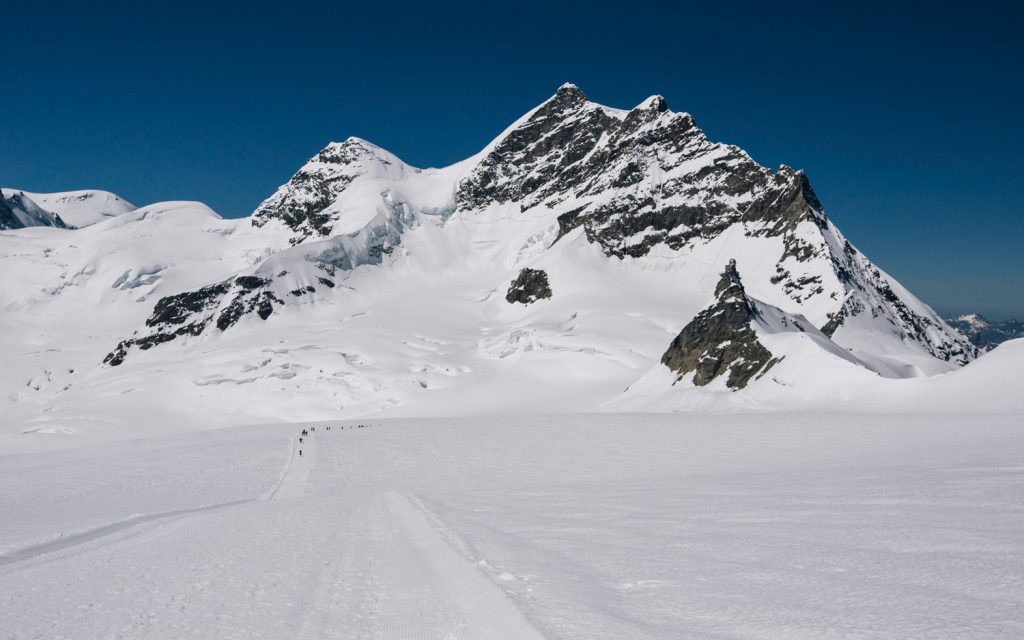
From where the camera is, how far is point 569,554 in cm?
962

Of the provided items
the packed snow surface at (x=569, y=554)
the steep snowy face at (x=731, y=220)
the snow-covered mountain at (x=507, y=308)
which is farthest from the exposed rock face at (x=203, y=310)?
the packed snow surface at (x=569, y=554)

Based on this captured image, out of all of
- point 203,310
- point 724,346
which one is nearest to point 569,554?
point 724,346

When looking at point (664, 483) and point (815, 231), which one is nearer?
point (664, 483)

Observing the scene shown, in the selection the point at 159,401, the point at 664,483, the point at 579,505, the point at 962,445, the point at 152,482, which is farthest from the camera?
the point at 159,401

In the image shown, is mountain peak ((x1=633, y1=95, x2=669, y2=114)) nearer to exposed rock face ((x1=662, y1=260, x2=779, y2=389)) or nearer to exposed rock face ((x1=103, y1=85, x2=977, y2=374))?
exposed rock face ((x1=103, y1=85, x2=977, y2=374))

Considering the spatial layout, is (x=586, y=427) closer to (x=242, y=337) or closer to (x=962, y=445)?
(x=962, y=445)

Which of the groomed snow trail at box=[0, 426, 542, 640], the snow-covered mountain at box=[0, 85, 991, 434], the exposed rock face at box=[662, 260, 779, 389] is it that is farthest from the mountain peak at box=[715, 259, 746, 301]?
the groomed snow trail at box=[0, 426, 542, 640]

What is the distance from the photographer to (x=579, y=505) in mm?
15273

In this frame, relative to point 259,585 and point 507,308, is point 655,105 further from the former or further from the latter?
point 259,585

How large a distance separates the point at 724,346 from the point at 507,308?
87331 mm

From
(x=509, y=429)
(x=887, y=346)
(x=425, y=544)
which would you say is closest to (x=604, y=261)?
(x=887, y=346)

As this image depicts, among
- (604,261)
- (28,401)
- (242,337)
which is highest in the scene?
(604,261)

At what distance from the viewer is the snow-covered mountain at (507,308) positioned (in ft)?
268

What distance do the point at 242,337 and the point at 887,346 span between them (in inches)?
4761
